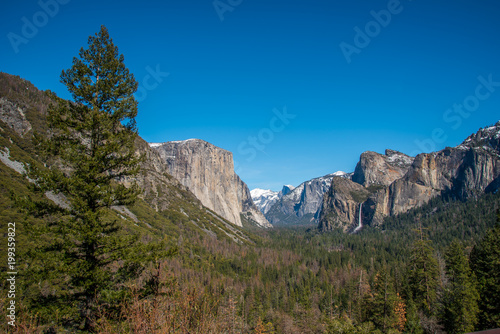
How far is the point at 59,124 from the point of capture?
33.6ft

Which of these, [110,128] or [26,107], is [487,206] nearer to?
[110,128]

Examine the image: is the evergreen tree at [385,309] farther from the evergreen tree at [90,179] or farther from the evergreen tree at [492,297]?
the evergreen tree at [90,179]

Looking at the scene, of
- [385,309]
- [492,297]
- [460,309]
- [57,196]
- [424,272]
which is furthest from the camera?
[57,196]

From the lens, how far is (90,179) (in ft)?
32.3

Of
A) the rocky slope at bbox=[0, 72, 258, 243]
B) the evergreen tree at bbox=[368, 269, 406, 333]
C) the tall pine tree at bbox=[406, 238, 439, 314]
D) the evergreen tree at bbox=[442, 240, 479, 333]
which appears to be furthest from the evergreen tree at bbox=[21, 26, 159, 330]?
the rocky slope at bbox=[0, 72, 258, 243]

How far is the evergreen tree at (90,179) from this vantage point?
9102 millimetres

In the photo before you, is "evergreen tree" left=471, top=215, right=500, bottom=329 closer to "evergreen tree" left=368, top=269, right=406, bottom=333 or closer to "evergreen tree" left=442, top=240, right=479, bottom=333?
"evergreen tree" left=442, top=240, right=479, bottom=333

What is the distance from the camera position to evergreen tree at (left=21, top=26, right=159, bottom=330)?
910 cm

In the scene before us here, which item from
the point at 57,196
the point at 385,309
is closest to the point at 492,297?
the point at 385,309

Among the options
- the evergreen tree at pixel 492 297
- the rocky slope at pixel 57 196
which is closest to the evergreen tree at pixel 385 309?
the evergreen tree at pixel 492 297

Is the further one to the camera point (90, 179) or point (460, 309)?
point (460, 309)

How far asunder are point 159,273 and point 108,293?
6.65 ft

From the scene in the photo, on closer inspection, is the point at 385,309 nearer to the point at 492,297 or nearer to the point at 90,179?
the point at 492,297

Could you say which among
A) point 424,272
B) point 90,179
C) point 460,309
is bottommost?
point 460,309
